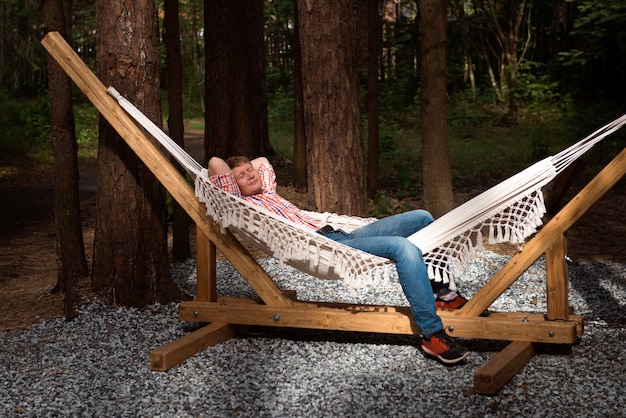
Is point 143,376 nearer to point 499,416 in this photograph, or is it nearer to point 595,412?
point 499,416

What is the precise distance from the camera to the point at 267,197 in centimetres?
344

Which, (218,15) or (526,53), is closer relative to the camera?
(218,15)

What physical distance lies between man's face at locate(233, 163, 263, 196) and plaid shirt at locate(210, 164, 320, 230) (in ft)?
0.10

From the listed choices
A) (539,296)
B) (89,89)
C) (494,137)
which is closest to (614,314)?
(539,296)

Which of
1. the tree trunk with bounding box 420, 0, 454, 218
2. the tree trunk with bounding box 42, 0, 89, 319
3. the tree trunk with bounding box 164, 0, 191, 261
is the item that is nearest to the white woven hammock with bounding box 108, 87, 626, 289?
the tree trunk with bounding box 42, 0, 89, 319

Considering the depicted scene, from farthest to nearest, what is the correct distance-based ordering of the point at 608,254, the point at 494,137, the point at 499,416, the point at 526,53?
the point at 526,53
the point at 494,137
the point at 608,254
the point at 499,416

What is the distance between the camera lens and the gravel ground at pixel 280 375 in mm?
2680

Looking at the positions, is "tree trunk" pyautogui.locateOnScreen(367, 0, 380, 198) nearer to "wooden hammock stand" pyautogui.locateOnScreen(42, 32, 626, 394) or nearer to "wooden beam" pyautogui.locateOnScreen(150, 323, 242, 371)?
"wooden hammock stand" pyautogui.locateOnScreen(42, 32, 626, 394)

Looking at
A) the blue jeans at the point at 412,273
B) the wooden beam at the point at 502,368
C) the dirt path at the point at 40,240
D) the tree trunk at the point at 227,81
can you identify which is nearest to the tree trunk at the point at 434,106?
the dirt path at the point at 40,240

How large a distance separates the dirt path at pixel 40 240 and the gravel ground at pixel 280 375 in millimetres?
489

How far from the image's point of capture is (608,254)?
5.36m

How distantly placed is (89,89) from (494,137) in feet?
29.1

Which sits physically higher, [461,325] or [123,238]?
[123,238]

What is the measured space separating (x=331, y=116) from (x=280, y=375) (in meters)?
2.13
